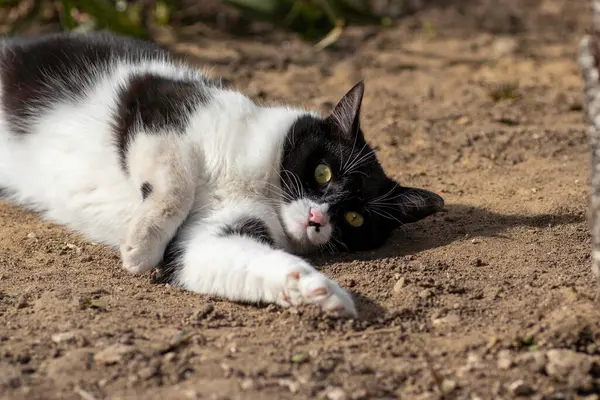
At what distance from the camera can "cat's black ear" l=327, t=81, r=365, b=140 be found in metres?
3.24

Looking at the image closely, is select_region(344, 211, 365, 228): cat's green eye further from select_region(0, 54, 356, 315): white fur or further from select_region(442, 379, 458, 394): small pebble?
select_region(442, 379, 458, 394): small pebble

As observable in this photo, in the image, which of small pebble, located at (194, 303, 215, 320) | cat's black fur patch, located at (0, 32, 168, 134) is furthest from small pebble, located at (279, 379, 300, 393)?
cat's black fur patch, located at (0, 32, 168, 134)

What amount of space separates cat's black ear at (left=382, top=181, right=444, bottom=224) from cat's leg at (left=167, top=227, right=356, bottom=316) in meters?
0.68

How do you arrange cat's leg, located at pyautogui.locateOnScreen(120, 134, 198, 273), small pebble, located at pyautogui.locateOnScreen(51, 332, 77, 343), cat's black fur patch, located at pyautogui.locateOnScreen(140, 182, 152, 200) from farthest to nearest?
cat's black fur patch, located at pyautogui.locateOnScreen(140, 182, 152, 200), cat's leg, located at pyautogui.locateOnScreen(120, 134, 198, 273), small pebble, located at pyautogui.locateOnScreen(51, 332, 77, 343)

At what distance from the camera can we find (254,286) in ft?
8.57

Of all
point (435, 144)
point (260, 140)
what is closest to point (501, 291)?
point (260, 140)

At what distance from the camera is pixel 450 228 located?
133 inches

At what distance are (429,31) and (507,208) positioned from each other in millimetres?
3345

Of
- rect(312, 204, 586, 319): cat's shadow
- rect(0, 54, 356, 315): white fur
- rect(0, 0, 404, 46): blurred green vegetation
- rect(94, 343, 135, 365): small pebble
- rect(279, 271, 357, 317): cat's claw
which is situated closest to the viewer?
rect(94, 343, 135, 365): small pebble

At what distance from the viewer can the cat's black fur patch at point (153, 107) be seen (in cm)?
310

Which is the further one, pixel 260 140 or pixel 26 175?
pixel 26 175

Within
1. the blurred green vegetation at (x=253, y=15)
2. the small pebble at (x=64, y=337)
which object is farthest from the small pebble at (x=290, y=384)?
the blurred green vegetation at (x=253, y=15)

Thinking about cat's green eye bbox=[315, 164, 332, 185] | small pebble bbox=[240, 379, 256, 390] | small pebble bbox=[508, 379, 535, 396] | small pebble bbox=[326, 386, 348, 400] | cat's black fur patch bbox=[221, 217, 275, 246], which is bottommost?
small pebble bbox=[240, 379, 256, 390]

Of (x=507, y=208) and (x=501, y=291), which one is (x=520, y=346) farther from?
(x=507, y=208)
